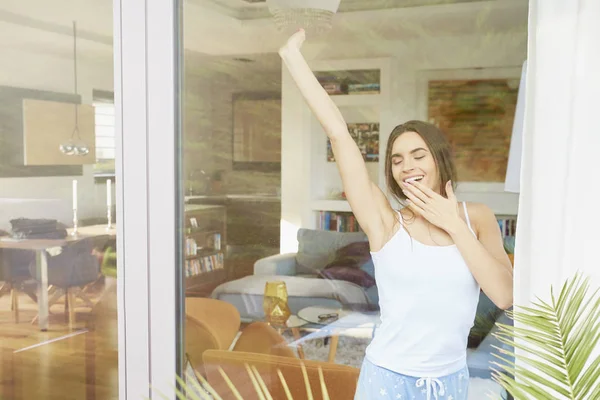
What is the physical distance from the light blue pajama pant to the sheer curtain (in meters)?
0.33

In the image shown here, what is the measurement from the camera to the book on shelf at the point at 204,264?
7.78 feet

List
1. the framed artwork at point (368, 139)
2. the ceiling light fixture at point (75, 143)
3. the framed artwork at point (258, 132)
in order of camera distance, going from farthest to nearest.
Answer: the framed artwork at point (258, 132) < the ceiling light fixture at point (75, 143) < the framed artwork at point (368, 139)

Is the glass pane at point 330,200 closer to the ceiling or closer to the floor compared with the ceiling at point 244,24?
closer to the floor

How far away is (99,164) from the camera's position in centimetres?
250

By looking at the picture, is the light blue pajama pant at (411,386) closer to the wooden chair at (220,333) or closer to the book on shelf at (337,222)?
the wooden chair at (220,333)

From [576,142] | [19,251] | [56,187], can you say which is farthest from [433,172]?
[19,251]

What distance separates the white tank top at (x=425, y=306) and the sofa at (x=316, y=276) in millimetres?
408

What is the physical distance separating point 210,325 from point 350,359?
518 millimetres

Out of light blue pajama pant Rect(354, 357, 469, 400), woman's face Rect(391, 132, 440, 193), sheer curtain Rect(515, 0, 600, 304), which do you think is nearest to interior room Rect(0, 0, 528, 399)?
woman's face Rect(391, 132, 440, 193)

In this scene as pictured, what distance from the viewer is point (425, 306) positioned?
183 centimetres

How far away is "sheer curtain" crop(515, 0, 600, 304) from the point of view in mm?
1591

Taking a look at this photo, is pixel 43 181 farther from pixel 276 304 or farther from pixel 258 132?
pixel 276 304

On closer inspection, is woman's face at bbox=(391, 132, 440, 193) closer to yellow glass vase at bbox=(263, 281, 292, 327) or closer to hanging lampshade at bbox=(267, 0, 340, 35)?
hanging lampshade at bbox=(267, 0, 340, 35)

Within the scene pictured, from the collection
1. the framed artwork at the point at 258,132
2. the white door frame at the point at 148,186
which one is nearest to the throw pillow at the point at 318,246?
the framed artwork at the point at 258,132
